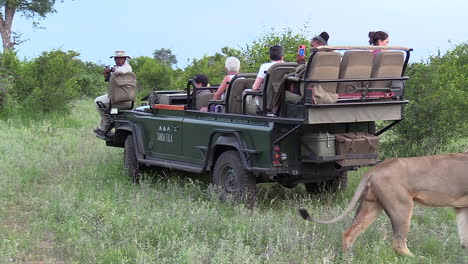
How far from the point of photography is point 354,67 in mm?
7461

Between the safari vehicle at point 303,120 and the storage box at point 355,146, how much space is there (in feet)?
0.04

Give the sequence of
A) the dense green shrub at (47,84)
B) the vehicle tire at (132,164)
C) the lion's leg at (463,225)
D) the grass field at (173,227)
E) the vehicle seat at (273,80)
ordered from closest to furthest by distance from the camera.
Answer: the grass field at (173,227)
the lion's leg at (463,225)
the vehicle seat at (273,80)
the vehicle tire at (132,164)
the dense green shrub at (47,84)

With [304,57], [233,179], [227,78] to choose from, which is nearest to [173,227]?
[233,179]

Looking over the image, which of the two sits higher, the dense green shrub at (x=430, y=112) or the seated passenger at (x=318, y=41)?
the seated passenger at (x=318, y=41)

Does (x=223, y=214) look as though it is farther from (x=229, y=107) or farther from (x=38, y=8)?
(x=38, y=8)

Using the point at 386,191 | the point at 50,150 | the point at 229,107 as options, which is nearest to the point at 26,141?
the point at 50,150

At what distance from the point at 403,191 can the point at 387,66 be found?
234cm

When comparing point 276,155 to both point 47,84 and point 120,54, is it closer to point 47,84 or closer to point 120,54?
point 120,54

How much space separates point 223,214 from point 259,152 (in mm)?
803

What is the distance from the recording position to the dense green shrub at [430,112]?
11266 millimetres

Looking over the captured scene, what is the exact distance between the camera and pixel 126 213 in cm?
707

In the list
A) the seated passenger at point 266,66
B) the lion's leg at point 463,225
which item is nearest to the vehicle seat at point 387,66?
the seated passenger at point 266,66

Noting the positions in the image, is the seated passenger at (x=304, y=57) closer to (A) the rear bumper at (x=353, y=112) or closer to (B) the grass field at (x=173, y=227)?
(A) the rear bumper at (x=353, y=112)

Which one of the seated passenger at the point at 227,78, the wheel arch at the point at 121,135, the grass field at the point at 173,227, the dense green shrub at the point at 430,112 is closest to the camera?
the grass field at the point at 173,227
